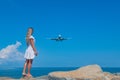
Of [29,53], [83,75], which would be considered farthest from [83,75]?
[29,53]

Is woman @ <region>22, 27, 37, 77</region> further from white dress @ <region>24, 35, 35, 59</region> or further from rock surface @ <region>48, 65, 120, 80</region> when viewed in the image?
rock surface @ <region>48, 65, 120, 80</region>

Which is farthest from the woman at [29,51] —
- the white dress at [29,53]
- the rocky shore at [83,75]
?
the rocky shore at [83,75]

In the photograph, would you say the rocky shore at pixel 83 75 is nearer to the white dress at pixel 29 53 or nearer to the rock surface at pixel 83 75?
the rock surface at pixel 83 75

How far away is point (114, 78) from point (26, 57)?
488cm

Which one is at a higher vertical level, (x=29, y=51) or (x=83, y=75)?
(x=29, y=51)

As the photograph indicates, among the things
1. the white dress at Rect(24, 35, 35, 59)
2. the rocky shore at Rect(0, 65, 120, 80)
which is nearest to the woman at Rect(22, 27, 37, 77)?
the white dress at Rect(24, 35, 35, 59)

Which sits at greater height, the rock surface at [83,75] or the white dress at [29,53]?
the white dress at [29,53]

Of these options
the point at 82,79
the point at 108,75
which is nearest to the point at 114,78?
the point at 108,75

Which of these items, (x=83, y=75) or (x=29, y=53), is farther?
(x=29, y=53)

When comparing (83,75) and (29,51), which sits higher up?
(29,51)

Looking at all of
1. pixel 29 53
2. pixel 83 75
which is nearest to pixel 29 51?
pixel 29 53

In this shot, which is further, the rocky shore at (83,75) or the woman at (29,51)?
the woman at (29,51)

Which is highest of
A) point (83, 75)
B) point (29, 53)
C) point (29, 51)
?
point (29, 51)

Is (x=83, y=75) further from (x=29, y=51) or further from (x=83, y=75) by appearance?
(x=29, y=51)
